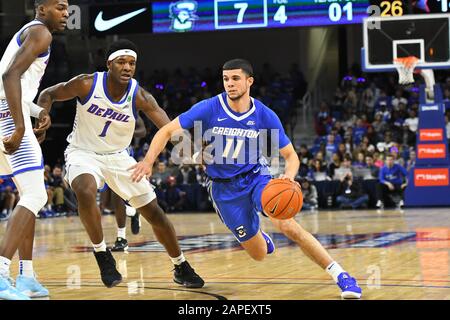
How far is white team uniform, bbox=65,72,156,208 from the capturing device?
646 centimetres

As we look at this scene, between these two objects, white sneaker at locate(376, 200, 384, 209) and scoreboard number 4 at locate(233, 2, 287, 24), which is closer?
white sneaker at locate(376, 200, 384, 209)

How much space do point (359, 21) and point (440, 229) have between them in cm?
744

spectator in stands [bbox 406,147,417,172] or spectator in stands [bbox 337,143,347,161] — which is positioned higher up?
spectator in stands [bbox 337,143,347,161]

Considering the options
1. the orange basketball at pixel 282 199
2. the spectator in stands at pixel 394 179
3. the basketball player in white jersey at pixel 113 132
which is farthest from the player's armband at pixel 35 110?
the spectator in stands at pixel 394 179

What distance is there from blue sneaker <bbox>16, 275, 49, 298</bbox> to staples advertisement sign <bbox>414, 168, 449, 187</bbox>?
42.0 feet

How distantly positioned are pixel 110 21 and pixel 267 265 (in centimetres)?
1223

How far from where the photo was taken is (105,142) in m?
6.64

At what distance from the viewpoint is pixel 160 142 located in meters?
5.76

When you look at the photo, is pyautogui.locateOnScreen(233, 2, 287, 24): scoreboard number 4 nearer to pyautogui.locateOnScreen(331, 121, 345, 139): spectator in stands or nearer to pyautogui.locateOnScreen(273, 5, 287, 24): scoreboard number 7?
pyautogui.locateOnScreen(273, 5, 287, 24): scoreboard number 7

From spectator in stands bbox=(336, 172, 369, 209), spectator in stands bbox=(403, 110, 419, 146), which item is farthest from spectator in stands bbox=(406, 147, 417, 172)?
spectator in stands bbox=(336, 172, 369, 209)

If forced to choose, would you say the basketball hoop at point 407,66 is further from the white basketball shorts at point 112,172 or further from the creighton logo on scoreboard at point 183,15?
the white basketball shorts at point 112,172

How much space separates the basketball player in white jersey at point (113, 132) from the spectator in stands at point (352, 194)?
1198 cm

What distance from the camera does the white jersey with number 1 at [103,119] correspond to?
21.4 feet

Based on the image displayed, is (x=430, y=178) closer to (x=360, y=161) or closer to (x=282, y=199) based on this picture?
(x=360, y=161)
